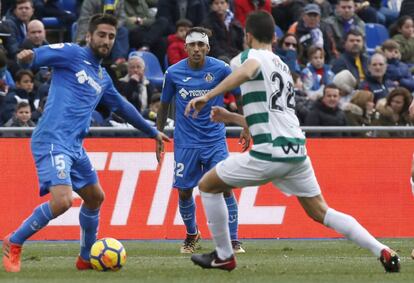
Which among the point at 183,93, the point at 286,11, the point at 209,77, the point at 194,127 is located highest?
the point at 209,77

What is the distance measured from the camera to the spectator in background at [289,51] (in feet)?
71.8

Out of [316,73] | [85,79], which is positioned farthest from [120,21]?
[85,79]

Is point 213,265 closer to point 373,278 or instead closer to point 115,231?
point 373,278

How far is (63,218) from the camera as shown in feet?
56.5

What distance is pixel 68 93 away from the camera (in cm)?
1191

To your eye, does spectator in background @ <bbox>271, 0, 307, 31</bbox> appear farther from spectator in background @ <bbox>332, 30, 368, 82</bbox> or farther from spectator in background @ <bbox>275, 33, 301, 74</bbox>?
spectator in background @ <bbox>275, 33, 301, 74</bbox>

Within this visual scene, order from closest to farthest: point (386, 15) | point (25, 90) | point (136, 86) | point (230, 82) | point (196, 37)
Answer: point (230, 82), point (196, 37), point (25, 90), point (136, 86), point (386, 15)

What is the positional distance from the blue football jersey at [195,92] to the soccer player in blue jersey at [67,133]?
103 inches

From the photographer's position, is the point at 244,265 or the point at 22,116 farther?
the point at 22,116

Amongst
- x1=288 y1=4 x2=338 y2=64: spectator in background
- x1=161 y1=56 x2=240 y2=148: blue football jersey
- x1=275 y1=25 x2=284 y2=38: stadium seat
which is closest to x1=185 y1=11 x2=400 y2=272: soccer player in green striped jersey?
x1=161 y1=56 x2=240 y2=148: blue football jersey

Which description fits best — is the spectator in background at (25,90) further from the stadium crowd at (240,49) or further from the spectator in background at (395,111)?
the spectator in background at (395,111)

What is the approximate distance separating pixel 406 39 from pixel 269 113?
1335 centimetres

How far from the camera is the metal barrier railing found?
1717 centimetres

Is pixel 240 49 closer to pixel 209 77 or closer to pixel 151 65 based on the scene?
pixel 151 65
